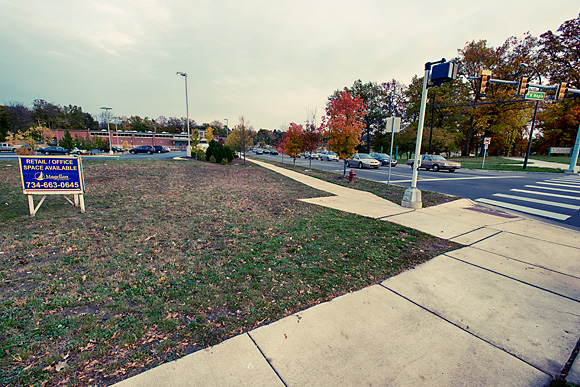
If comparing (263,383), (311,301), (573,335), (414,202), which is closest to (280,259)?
(311,301)

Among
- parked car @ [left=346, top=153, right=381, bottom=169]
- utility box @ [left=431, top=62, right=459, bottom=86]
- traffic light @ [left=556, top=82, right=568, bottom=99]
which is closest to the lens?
utility box @ [left=431, top=62, right=459, bottom=86]

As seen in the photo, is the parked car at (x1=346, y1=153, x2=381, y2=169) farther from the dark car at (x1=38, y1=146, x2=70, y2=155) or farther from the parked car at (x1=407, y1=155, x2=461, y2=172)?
the dark car at (x1=38, y1=146, x2=70, y2=155)

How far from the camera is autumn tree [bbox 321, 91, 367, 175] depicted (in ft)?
45.6

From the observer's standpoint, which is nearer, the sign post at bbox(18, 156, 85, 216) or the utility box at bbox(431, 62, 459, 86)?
the sign post at bbox(18, 156, 85, 216)

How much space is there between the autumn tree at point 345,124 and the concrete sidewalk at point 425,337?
10.5 m

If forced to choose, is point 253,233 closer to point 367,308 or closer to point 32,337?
point 367,308

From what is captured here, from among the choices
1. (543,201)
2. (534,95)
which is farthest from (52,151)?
(534,95)

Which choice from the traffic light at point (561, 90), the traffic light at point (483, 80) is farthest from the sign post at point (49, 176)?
the traffic light at point (561, 90)

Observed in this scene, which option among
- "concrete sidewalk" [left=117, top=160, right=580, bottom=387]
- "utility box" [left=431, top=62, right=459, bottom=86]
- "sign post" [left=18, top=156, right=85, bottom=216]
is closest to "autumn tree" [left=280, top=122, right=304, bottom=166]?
"utility box" [left=431, top=62, right=459, bottom=86]

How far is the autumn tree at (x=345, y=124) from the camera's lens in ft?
45.6

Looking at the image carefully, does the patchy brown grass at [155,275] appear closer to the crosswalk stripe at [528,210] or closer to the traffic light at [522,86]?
the crosswalk stripe at [528,210]

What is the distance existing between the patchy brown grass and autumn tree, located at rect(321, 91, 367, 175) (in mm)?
7715

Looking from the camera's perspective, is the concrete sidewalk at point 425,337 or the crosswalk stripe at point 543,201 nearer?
the concrete sidewalk at point 425,337

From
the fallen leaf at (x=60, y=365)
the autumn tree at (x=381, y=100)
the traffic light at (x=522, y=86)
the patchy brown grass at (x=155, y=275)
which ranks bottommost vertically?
the patchy brown grass at (x=155, y=275)
